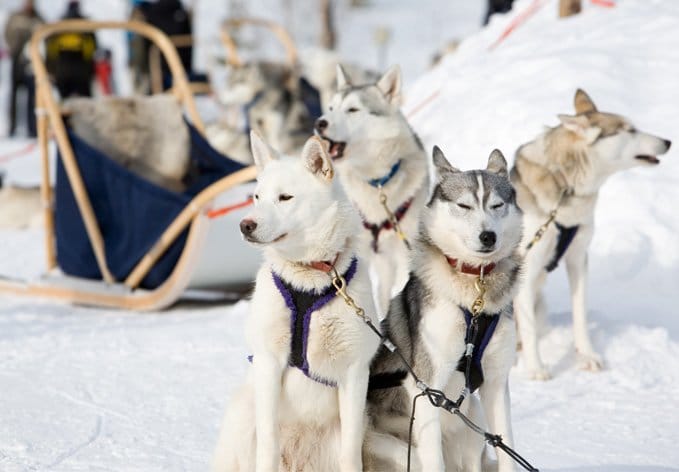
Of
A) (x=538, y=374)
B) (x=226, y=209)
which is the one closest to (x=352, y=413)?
(x=538, y=374)

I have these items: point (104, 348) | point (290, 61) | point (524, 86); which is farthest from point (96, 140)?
point (290, 61)

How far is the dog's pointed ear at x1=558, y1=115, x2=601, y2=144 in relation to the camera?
393cm

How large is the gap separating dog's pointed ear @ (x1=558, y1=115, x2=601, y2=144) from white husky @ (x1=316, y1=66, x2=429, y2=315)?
2.26ft

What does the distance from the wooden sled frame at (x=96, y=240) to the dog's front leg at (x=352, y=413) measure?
2.68 meters

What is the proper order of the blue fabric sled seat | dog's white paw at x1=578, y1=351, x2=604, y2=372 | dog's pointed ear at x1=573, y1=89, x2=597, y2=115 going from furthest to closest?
the blue fabric sled seat
dog's pointed ear at x1=573, y1=89, x2=597, y2=115
dog's white paw at x1=578, y1=351, x2=604, y2=372

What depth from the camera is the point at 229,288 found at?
18.5ft

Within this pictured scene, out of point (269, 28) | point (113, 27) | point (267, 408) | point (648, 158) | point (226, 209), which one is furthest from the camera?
point (269, 28)

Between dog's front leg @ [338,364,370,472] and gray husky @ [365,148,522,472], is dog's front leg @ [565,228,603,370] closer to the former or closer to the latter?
gray husky @ [365,148,522,472]

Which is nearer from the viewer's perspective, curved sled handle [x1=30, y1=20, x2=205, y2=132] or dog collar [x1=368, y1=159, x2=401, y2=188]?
dog collar [x1=368, y1=159, x2=401, y2=188]

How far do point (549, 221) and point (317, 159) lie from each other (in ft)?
5.74

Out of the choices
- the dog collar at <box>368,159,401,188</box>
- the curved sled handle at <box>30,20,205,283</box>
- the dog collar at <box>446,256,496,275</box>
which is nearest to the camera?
the dog collar at <box>446,256,496,275</box>

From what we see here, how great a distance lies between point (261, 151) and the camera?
2.51 meters

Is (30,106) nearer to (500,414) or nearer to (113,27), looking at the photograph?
(113,27)

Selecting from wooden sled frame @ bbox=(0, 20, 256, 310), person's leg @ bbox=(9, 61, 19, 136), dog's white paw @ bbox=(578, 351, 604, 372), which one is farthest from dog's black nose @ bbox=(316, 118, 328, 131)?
person's leg @ bbox=(9, 61, 19, 136)
